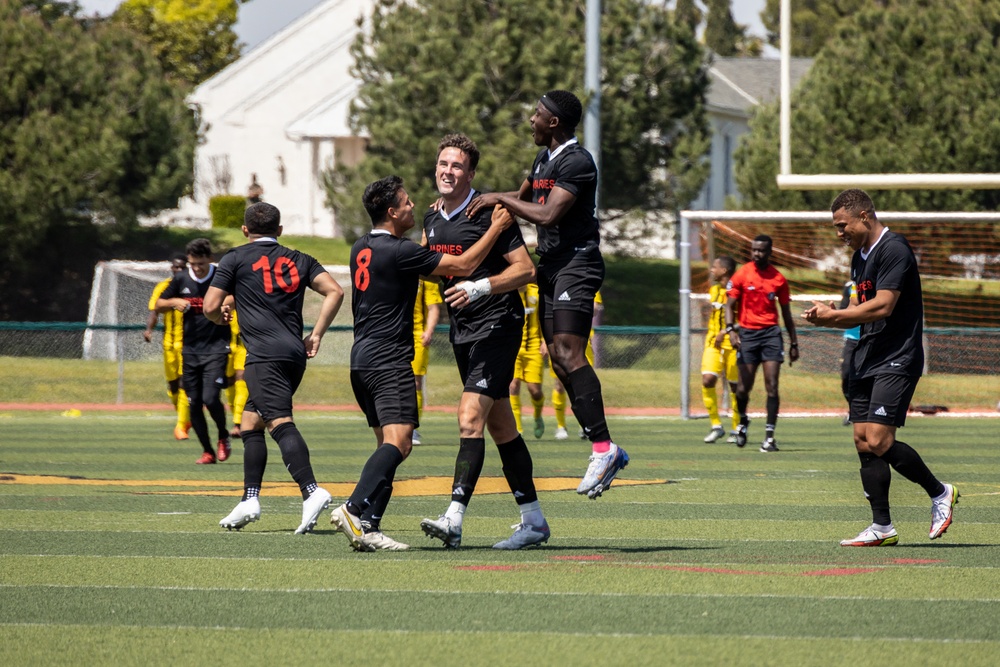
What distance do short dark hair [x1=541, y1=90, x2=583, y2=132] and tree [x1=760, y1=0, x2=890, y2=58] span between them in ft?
165

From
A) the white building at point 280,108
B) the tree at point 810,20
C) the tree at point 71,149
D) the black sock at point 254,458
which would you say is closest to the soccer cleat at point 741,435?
the black sock at point 254,458

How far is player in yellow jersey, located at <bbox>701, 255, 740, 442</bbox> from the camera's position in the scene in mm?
17094

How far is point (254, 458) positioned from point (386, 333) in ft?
5.08

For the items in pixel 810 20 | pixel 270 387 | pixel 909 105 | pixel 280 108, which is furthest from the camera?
pixel 810 20

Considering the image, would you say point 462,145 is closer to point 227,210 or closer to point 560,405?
point 560,405

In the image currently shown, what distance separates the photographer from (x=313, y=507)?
8.96 m

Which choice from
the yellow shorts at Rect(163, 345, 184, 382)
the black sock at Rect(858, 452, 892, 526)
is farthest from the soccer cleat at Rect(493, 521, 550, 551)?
the yellow shorts at Rect(163, 345, 184, 382)

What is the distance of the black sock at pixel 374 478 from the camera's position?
830cm

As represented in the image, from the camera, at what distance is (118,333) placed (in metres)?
25.6

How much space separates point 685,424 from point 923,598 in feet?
46.5

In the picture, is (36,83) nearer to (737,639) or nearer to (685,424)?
(685,424)

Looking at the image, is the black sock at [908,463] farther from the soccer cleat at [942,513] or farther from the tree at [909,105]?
the tree at [909,105]

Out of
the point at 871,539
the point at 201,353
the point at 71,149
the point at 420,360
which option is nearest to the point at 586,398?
the point at 871,539

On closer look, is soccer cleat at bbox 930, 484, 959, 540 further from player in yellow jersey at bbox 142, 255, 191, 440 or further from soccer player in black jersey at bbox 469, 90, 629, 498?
player in yellow jersey at bbox 142, 255, 191, 440
